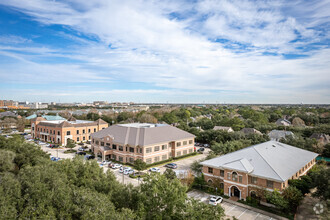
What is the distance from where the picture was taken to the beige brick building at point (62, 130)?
6038 cm

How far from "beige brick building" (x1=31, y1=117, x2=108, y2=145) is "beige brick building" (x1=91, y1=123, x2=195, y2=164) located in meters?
16.0

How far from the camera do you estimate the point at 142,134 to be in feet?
140

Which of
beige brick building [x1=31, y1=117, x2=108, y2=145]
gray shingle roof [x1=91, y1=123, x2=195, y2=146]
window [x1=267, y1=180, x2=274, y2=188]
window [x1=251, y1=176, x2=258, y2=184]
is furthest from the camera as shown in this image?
beige brick building [x1=31, y1=117, x2=108, y2=145]

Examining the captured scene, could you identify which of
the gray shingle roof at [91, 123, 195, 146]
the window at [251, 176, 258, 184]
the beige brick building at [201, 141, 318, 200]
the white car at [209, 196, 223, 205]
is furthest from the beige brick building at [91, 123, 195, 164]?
the window at [251, 176, 258, 184]

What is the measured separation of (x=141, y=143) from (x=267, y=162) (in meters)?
22.2

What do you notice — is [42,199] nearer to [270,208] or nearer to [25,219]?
[25,219]

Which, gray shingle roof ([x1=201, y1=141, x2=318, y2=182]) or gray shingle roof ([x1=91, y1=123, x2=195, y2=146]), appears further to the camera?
gray shingle roof ([x1=91, y1=123, x2=195, y2=146])

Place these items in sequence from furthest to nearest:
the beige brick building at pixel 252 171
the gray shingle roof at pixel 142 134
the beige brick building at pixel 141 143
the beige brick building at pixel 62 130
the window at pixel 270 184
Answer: the beige brick building at pixel 62 130, the gray shingle roof at pixel 142 134, the beige brick building at pixel 141 143, the beige brick building at pixel 252 171, the window at pixel 270 184

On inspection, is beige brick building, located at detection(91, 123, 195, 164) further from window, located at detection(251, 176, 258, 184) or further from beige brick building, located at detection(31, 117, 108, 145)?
window, located at detection(251, 176, 258, 184)

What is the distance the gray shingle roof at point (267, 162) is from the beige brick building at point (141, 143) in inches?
549

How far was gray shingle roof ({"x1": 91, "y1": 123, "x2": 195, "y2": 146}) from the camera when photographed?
137ft

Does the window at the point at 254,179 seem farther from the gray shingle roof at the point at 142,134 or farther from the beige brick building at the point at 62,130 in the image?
the beige brick building at the point at 62,130

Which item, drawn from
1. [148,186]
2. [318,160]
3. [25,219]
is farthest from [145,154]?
[318,160]

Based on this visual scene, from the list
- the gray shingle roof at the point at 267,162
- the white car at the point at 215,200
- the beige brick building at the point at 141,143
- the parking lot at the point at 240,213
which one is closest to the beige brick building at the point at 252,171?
the gray shingle roof at the point at 267,162
